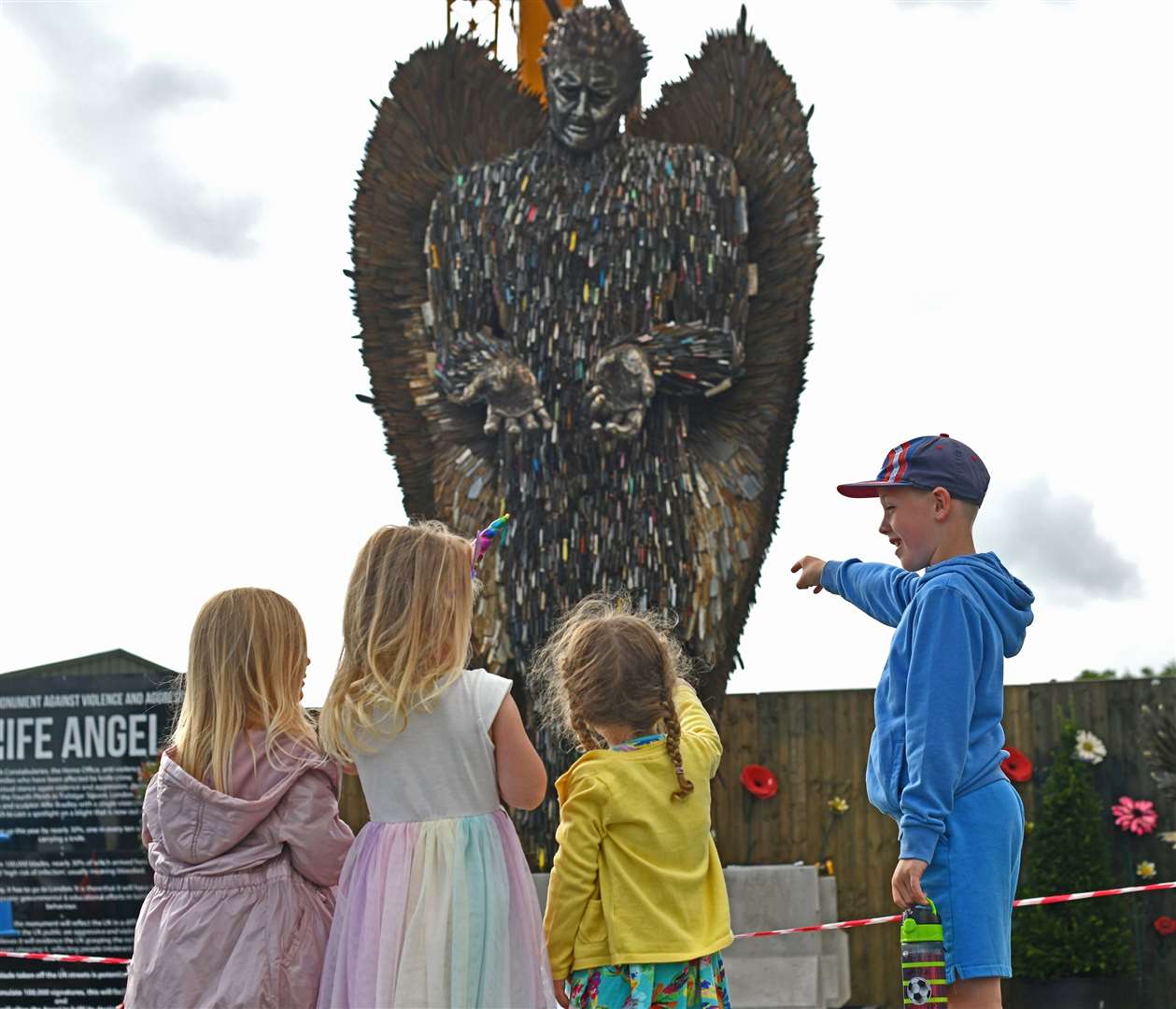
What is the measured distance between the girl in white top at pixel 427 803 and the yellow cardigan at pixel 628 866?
7 centimetres

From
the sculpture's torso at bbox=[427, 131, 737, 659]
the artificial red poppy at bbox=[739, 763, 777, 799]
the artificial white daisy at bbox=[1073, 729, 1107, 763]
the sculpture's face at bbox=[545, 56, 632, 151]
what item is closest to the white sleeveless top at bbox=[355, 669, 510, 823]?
the sculpture's torso at bbox=[427, 131, 737, 659]

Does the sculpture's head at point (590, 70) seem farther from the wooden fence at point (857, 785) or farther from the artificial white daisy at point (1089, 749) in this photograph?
the artificial white daisy at point (1089, 749)

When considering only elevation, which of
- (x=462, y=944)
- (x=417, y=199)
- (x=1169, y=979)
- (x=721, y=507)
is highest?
(x=417, y=199)

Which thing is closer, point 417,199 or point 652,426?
point 652,426

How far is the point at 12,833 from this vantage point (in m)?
6.14

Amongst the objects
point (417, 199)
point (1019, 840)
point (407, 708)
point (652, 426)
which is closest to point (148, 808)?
point (407, 708)

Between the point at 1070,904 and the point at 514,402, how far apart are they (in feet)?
11.2

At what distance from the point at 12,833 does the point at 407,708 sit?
14.5 ft

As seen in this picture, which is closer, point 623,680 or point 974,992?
point 974,992

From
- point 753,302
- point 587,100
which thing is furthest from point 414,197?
point 753,302

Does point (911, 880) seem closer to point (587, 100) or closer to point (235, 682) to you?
point (235, 682)

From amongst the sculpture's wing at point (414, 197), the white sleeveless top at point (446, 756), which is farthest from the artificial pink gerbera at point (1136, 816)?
the white sleeveless top at point (446, 756)

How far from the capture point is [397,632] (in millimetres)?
2512

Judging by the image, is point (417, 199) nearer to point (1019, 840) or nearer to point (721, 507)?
point (721, 507)
